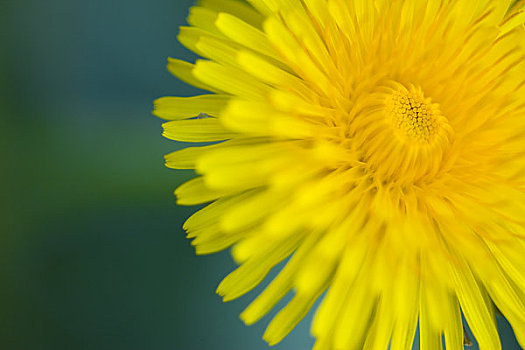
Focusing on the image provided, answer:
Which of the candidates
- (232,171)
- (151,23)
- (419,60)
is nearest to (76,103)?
(151,23)

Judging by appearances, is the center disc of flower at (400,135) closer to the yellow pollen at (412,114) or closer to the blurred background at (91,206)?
the yellow pollen at (412,114)

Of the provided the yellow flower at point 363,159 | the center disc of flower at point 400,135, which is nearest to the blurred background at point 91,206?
the yellow flower at point 363,159

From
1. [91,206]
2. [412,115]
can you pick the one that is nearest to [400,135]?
[412,115]

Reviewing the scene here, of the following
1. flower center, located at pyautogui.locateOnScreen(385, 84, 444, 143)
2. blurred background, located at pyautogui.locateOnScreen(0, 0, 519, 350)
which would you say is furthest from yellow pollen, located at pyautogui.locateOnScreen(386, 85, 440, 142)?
blurred background, located at pyautogui.locateOnScreen(0, 0, 519, 350)

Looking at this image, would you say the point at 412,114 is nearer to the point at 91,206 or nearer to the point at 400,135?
the point at 400,135

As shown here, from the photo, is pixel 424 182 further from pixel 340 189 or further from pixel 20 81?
pixel 20 81

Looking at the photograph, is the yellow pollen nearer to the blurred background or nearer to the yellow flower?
the yellow flower

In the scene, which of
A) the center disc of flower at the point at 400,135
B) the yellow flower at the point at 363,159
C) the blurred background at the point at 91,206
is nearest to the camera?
the yellow flower at the point at 363,159
